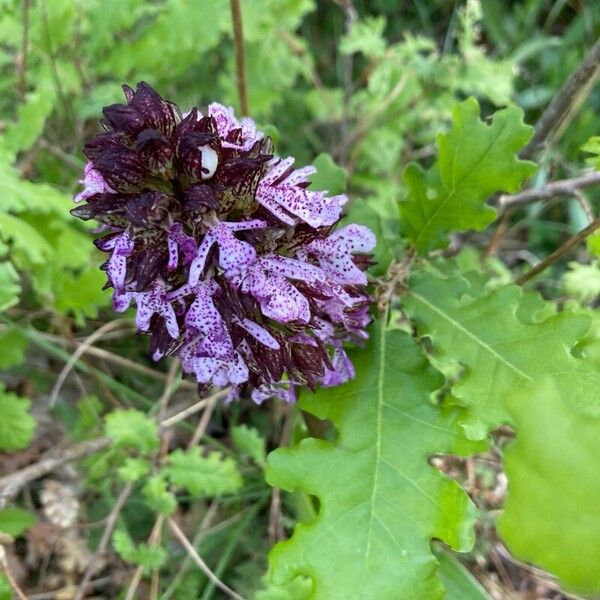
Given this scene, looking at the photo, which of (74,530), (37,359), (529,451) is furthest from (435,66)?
(529,451)

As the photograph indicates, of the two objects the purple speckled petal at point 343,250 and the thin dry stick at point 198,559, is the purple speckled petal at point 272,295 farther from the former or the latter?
the thin dry stick at point 198,559

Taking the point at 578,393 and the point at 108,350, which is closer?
the point at 578,393

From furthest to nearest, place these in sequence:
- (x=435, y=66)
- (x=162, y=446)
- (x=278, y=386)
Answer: (x=435, y=66) → (x=162, y=446) → (x=278, y=386)

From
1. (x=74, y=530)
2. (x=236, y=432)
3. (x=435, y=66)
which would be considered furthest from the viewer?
(x=435, y=66)

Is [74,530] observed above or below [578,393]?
below

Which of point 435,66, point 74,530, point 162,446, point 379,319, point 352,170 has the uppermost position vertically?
point 435,66

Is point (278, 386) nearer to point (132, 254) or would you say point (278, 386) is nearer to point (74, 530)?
point (132, 254)

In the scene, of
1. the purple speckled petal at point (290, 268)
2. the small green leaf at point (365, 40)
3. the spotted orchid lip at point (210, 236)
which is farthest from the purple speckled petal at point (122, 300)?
the small green leaf at point (365, 40)
